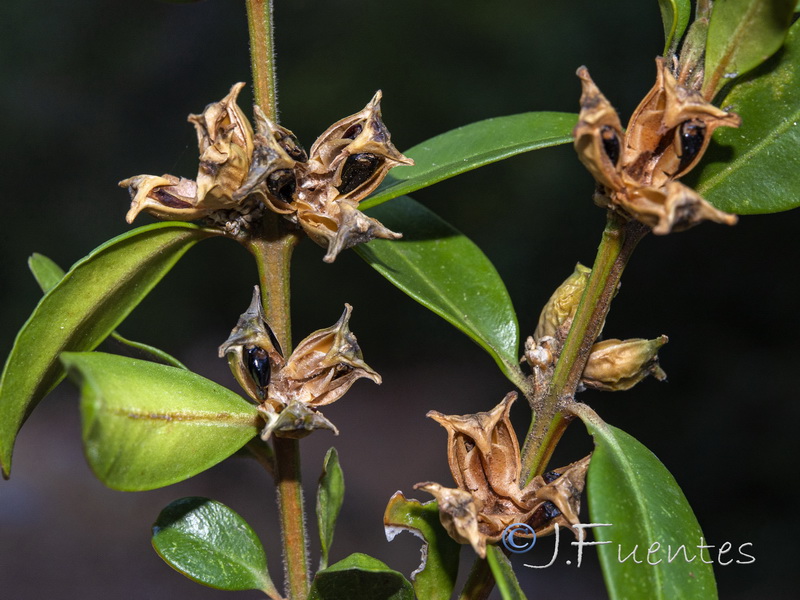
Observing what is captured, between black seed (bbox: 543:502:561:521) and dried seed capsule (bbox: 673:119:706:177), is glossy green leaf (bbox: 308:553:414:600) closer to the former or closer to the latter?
black seed (bbox: 543:502:561:521)

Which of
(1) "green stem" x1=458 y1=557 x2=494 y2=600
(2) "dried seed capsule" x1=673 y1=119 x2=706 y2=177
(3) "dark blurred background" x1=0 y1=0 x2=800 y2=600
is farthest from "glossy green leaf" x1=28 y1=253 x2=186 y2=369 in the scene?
(3) "dark blurred background" x1=0 y1=0 x2=800 y2=600

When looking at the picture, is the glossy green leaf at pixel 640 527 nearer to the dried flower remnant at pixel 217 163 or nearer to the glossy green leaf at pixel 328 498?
the glossy green leaf at pixel 328 498

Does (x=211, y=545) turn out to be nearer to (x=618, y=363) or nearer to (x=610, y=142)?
(x=618, y=363)

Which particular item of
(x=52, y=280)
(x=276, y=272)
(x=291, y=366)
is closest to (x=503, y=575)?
(x=291, y=366)

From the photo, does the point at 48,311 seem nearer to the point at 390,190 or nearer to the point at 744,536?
the point at 390,190

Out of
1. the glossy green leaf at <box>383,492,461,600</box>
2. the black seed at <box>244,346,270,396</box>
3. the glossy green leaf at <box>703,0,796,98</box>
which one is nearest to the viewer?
the glossy green leaf at <box>703,0,796,98</box>

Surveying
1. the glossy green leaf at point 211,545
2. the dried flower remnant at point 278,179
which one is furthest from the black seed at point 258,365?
the glossy green leaf at point 211,545
